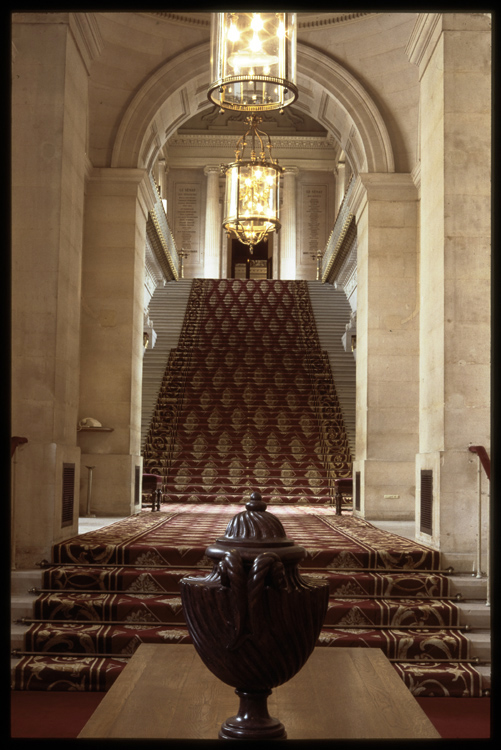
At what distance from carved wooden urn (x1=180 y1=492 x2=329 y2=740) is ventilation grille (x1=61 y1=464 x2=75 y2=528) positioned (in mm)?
5181

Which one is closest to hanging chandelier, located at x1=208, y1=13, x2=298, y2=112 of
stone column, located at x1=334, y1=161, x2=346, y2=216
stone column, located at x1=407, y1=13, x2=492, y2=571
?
stone column, located at x1=407, y1=13, x2=492, y2=571

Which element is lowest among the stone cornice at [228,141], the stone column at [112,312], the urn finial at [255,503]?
the urn finial at [255,503]

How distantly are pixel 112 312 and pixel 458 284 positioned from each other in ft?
17.5

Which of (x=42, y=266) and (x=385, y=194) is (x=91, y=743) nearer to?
(x=42, y=266)

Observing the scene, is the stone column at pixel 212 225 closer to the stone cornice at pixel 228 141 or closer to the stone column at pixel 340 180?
the stone cornice at pixel 228 141

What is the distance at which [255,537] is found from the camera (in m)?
1.95

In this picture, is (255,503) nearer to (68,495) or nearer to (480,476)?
(480,476)

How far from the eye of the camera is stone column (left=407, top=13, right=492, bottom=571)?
654 centimetres

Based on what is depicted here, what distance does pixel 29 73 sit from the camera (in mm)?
7051

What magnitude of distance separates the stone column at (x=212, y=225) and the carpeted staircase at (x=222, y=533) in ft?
31.4

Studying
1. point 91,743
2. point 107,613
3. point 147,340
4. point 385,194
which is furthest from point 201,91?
point 91,743

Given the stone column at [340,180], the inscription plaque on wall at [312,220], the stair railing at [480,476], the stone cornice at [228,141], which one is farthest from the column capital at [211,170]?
the stair railing at [480,476]

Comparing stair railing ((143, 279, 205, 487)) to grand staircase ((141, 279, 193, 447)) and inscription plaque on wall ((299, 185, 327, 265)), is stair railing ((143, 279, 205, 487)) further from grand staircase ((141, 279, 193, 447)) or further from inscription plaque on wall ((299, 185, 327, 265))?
inscription plaque on wall ((299, 185, 327, 265))

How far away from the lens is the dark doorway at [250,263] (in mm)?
30188
